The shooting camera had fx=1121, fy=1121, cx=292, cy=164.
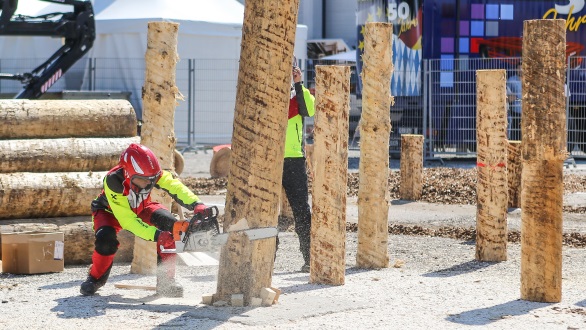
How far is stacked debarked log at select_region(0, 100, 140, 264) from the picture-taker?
1059 centimetres

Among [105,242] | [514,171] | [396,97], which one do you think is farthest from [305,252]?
[396,97]

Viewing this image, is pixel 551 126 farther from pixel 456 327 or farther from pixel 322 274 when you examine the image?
pixel 322 274

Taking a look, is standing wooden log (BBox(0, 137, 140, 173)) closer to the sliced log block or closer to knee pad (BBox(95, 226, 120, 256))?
the sliced log block

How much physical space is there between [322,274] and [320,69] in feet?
5.60

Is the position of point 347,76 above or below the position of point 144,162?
above

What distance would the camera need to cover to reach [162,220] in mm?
8734

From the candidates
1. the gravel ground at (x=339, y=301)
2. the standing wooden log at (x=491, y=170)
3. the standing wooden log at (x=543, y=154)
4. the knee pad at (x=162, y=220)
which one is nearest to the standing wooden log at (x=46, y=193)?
the gravel ground at (x=339, y=301)

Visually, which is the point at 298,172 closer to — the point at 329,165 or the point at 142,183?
the point at 329,165

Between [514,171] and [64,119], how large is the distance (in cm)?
602

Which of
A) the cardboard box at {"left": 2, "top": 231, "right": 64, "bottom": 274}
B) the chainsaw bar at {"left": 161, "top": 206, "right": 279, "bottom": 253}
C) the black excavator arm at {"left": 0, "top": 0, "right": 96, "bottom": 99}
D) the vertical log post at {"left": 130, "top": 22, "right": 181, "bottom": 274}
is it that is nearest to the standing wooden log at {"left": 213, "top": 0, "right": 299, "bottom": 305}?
the chainsaw bar at {"left": 161, "top": 206, "right": 279, "bottom": 253}

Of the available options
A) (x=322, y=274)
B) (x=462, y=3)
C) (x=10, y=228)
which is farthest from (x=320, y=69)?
(x=462, y=3)

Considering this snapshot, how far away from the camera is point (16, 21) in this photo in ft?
73.0

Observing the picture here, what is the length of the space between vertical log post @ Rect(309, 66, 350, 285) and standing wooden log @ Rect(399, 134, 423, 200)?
20.5ft

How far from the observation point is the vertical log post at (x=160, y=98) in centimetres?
966
